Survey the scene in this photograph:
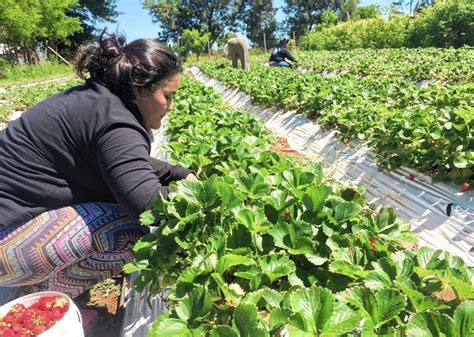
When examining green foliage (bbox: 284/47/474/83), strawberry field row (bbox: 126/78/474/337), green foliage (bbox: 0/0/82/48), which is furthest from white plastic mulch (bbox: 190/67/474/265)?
green foliage (bbox: 0/0/82/48)

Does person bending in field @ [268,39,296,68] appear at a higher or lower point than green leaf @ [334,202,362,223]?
lower

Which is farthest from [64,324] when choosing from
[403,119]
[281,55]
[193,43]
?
[193,43]

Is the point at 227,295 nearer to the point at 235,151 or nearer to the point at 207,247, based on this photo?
the point at 207,247

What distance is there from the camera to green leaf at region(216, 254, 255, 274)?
1.32m

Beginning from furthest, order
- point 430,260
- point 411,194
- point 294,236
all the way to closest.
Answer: point 411,194 → point 294,236 → point 430,260

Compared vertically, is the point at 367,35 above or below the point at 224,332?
below

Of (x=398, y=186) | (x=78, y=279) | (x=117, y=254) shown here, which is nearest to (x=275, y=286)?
(x=117, y=254)

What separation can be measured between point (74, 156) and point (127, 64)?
0.50 meters

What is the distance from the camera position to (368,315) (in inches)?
44.2

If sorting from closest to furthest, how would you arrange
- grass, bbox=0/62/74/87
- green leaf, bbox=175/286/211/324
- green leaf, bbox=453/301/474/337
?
green leaf, bbox=453/301/474/337, green leaf, bbox=175/286/211/324, grass, bbox=0/62/74/87

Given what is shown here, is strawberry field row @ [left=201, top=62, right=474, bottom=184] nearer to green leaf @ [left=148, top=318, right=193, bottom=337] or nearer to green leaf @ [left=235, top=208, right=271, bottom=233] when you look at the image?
green leaf @ [left=235, top=208, right=271, bottom=233]

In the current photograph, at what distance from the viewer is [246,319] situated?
107 cm

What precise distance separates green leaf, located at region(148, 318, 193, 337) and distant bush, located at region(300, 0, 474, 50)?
19.4m

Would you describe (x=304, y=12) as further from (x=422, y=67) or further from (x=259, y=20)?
(x=422, y=67)
